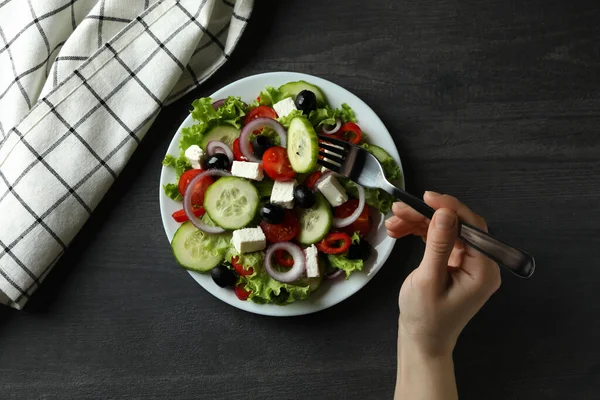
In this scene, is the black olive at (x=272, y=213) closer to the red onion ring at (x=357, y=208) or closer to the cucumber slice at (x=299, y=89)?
the red onion ring at (x=357, y=208)

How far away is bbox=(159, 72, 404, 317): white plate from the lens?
5.83 feet

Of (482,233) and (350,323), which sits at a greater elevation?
(482,233)

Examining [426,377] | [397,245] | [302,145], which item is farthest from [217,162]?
A: [426,377]

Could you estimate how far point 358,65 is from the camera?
1.96 meters

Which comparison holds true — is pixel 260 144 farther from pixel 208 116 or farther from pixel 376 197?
pixel 376 197

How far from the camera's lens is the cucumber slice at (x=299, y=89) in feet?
6.00

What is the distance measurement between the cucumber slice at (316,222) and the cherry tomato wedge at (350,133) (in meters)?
0.21

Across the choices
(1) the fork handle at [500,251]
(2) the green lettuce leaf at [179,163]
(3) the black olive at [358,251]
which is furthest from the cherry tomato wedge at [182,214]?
(1) the fork handle at [500,251]

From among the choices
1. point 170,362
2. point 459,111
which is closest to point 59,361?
point 170,362

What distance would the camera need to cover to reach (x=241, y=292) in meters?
1.78

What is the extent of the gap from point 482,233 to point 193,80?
110 centimetres

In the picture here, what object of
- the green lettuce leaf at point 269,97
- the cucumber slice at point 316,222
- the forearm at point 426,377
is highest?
the green lettuce leaf at point 269,97

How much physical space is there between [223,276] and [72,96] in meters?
0.76

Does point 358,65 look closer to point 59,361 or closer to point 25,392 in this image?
point 59,361
